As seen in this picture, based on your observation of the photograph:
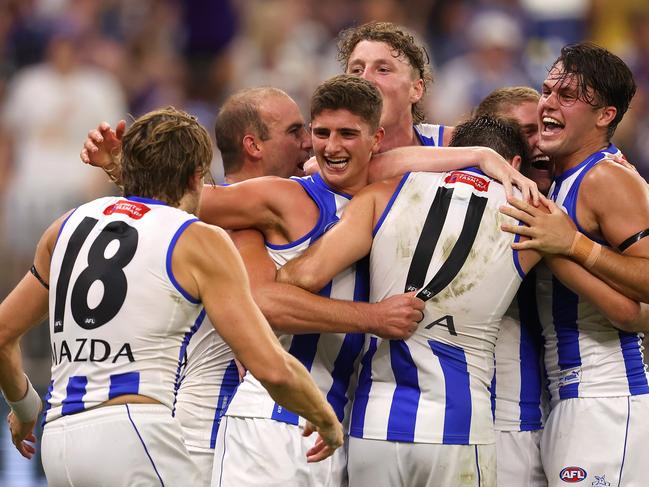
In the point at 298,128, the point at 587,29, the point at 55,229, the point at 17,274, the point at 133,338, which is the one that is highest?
the point at 587,29

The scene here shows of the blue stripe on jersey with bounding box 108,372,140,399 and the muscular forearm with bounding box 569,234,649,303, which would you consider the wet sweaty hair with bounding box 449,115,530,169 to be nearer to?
the muscular forearm with bounding box 569,234,649,303

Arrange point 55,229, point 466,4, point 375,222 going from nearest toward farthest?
1. point 55,229
2. point 375,222
3. point 466,4

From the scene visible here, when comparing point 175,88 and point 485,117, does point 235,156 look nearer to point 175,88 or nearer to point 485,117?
point 485,117

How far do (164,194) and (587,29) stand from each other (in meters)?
12.3

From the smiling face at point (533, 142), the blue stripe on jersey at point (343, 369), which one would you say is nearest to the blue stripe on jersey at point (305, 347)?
the blue stripe on jersey at point (343, 369)

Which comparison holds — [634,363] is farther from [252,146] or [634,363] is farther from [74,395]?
[74,395]

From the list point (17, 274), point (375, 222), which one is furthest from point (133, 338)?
point (17, 274)

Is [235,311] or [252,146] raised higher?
[252,146]

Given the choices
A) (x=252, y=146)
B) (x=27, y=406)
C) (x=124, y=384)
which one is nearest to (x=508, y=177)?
(x=252, y=146)

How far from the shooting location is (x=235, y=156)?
6609mm

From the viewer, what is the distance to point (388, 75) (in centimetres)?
670

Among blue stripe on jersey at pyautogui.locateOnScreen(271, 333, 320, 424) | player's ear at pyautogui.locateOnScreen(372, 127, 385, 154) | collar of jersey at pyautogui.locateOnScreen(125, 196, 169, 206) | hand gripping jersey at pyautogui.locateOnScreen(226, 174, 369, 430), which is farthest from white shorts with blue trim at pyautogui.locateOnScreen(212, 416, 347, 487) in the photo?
player's ear at pyautogui.locateOnScreen(372, 127, 385, 154)

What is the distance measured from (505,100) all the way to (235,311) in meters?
2.52

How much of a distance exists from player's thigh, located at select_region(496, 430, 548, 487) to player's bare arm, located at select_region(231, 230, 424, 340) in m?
1.02
